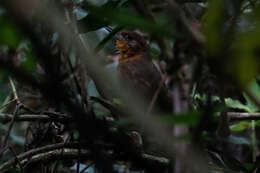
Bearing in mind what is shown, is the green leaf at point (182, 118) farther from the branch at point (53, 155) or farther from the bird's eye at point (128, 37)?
the bird's eye at point (128, 37)

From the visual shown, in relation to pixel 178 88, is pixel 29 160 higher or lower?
lower

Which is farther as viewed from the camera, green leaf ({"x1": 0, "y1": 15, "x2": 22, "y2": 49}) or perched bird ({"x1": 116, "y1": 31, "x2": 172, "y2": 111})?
perched bird ({"x1": 116, "y1": 31, "x2": 172, "y2": 111})

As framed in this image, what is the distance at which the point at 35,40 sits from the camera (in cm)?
54

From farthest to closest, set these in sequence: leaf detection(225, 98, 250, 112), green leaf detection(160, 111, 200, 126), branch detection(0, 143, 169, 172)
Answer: leaf detection(225, 98, 250, 112) < branch detection(0, 143, 169, 172) < green leaf detection(160, 111, 200, 126)

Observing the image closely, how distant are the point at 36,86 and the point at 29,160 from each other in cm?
96

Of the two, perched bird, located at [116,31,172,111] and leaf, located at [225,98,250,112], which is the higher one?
perched bird, located at [116,31,172,111]

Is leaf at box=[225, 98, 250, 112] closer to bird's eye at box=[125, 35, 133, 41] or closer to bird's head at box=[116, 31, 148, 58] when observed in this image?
bird's head at box=[116, 31, 148, 58]

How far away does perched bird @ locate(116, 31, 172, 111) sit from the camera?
5.76ft

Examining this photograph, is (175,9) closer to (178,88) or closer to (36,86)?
(178,88)

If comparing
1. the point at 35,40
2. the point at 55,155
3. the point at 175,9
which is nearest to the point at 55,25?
the point at 35,40

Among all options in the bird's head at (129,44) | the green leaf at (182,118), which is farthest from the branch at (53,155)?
the bird's head at (129,44)

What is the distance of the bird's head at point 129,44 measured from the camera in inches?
105

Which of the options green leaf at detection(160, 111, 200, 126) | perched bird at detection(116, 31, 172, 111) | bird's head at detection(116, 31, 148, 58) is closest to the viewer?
green leaf at detection(160, 111, 200, 126)

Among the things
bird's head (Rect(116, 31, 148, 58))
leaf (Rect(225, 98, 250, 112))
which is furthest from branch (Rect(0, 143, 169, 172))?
bird's head (Rect(116, 31, 148, 58))
